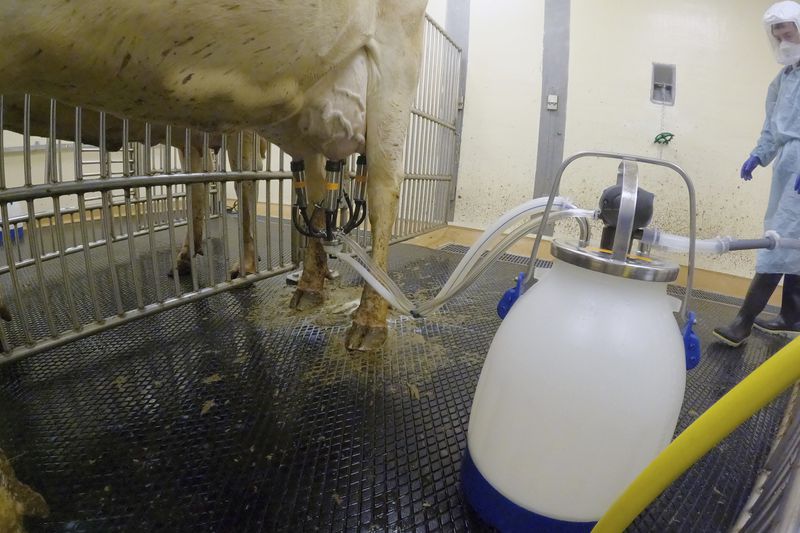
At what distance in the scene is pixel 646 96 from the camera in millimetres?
2404

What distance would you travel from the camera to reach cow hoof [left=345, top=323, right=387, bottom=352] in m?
1.13

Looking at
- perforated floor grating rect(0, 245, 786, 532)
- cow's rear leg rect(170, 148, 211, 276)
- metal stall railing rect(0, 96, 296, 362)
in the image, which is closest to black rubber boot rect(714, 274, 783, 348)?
perforated floor grating rect(0, 245, 786, 532)

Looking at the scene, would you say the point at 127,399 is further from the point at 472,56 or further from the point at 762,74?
the point at 762,74

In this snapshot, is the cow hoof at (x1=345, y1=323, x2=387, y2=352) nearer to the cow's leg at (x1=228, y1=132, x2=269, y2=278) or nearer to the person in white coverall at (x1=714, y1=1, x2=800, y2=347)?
the cow's leg at (x1=228, y1=132, x2=269, y2=278)

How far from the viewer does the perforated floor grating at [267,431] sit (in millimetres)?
613

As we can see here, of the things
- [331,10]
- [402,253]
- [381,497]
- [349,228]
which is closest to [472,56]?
[402,253]

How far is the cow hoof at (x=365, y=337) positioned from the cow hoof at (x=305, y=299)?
282mm

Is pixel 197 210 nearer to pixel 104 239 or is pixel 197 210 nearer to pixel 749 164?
pixel 104 239

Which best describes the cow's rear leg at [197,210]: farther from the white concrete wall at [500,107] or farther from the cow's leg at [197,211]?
the white concrete wall at [500,107]

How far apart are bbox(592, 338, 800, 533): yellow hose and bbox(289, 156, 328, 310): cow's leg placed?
1.16 metres

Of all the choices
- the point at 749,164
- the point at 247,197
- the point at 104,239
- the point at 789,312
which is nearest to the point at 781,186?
the point at 749,164

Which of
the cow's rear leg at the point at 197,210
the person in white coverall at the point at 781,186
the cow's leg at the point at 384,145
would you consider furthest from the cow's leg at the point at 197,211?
the person in white coverall at the point at 781,186

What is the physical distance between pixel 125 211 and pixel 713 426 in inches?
65.5

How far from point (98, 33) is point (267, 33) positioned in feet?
0.77
